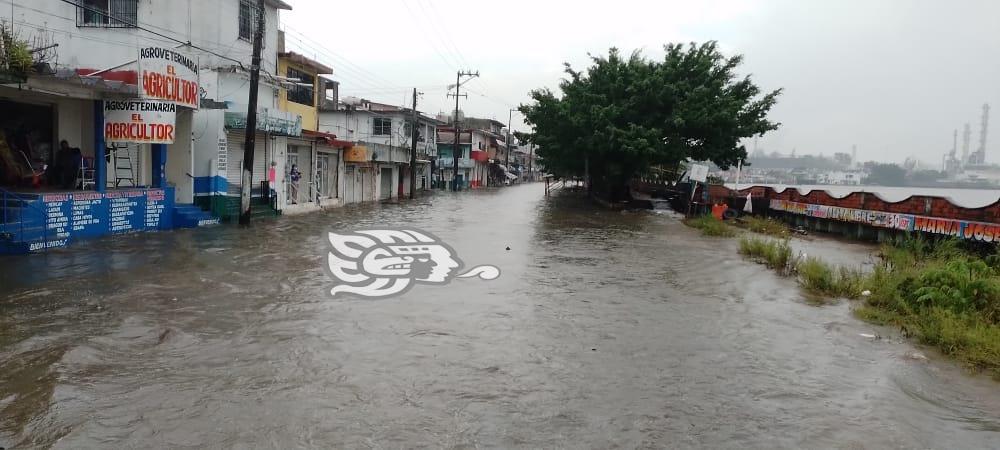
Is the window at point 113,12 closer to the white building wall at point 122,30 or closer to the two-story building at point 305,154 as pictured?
the white building wall at point 122,30

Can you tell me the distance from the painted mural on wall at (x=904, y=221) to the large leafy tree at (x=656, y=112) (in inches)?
265

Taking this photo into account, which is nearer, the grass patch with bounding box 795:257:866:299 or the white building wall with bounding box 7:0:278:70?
the grass patch with bounding box 795:257:866:299

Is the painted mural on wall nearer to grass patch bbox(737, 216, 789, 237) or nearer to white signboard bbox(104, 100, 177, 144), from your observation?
grass patch bbox(737, 216, 789, 237)

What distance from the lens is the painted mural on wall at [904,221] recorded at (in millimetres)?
18094

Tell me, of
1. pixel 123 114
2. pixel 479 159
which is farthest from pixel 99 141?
pixel 479 159

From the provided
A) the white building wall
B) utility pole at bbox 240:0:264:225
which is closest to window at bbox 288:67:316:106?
the white building wall

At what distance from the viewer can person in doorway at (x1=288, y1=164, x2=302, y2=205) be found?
27050 mm

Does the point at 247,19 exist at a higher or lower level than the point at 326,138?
higher

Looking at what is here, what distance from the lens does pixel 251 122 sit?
19.6 metres

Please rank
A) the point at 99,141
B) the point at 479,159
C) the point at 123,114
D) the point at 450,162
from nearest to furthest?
the point at 99,141, the point at 123,114, the point at 450,162, the point at 479,159

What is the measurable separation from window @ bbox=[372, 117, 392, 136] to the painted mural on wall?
1181 inches

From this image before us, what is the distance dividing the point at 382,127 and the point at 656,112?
75.5ft

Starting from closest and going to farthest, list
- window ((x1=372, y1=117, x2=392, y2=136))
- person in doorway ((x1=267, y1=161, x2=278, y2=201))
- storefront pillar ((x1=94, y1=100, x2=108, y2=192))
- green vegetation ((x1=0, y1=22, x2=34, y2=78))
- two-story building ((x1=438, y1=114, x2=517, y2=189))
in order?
green vegetation ((x1=0, y1=22, x2=34, y2=78)) < storefront pillar ((x1=94, y1=100, x2=108, y2=192)) < person in doorway ((x1=267, y1=161, x2=278, y2=201)) < window ((x1=372, y1=117, x2=392, y2=136)) < two-story building ((x1=438, y1=114, x2=517, y2=189))

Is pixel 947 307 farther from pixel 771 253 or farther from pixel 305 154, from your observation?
pixel 305 154
